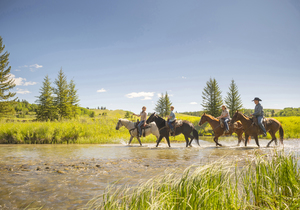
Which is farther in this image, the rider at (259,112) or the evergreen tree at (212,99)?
the evergreen tree at (212,99)

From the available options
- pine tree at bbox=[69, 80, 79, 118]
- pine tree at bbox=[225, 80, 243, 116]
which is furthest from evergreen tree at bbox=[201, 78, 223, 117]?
pine tree at bbox=[69, 80, 79, 118]

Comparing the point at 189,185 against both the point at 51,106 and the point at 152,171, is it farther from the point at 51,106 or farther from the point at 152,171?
the point at 51,106

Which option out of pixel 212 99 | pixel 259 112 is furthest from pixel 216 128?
pixel 212 99

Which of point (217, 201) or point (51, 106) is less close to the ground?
point (51, 106)

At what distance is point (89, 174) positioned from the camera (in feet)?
21.3

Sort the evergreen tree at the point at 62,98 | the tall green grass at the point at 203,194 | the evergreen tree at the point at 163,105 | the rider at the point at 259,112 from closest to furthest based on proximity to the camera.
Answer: the tall green grass at the point at 203,194, the rider at the point at 259,112, the evergreen tree at the point at 62,98, the evergreen tree at the point at 163,105

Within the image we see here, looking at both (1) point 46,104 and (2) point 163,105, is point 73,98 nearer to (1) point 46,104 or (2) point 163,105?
(1) point 46,104

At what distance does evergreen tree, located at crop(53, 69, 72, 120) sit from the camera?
149 feet

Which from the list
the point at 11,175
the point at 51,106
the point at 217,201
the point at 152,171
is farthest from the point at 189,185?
the point at 51,106

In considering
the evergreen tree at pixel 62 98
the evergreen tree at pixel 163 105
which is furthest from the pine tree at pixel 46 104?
the evergreen tree at pixel 163 105

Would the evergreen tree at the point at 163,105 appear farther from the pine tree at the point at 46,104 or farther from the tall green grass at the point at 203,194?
the tall green grass at the point at 203,194

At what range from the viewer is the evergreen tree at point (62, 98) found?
45.5 meters

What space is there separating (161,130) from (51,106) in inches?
1546

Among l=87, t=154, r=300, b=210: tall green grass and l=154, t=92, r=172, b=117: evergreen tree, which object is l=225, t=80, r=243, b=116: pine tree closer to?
l=154, t=92, r=172, b=117: evergreen tree
